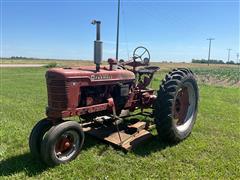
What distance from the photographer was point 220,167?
4.35m

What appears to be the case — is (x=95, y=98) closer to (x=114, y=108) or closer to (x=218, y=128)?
(x=114, y=108)

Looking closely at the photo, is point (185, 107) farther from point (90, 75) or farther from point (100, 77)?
point (90, 75)

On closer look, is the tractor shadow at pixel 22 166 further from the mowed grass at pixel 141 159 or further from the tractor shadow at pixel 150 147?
the tractor shadow at pixel 150 147

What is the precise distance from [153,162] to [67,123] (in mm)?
1438

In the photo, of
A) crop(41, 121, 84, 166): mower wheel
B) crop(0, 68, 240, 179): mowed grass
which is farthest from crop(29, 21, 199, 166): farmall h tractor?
crop(0, 68, 240, 179): mowed grass

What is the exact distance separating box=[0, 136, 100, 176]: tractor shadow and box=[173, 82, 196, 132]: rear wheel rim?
2.82m

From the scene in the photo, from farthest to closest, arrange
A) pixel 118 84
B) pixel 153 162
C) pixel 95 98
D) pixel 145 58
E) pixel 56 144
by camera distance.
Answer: pixel 145 58 < pixel 118 84 < pixel 95 98 < pixel 153 162 < pixel 56 144

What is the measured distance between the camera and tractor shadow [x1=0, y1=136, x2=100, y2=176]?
401 cm

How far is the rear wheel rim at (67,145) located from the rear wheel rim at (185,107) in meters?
2.27

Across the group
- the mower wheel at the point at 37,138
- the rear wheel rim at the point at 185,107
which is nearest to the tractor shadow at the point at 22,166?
the mower wheel at the point at 37,138

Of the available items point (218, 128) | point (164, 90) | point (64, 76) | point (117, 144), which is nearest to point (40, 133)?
point (64, 76)

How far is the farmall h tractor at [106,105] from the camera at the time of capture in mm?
4242

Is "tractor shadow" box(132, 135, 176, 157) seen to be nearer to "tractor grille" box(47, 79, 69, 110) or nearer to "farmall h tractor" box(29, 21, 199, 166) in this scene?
"farmall h tractor" box(29, 21, 199, 166)

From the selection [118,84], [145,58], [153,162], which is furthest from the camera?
[145,58]
